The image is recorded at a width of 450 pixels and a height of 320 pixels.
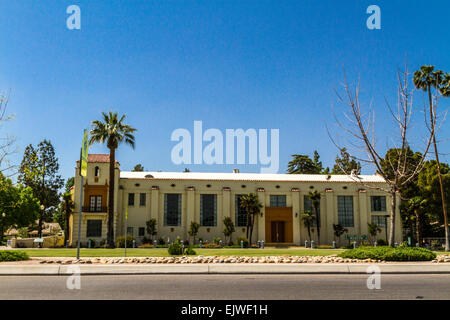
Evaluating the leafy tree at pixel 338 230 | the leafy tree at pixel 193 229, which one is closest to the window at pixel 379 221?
the leafy tree at pixel 338 230

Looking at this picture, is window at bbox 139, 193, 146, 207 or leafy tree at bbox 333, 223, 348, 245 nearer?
window at bbox 139, 193, 146, 207

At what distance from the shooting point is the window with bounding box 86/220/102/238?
155ft

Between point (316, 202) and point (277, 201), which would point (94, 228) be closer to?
point (277, 201)

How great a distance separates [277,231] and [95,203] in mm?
21568

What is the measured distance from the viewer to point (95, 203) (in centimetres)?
4794

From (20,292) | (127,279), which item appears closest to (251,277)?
(127,279)

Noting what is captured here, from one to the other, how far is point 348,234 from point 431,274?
37.2 meters

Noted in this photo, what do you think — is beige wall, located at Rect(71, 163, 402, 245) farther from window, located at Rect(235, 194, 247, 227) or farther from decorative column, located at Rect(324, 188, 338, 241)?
window, located at Rect(235, 194, 247, 227)

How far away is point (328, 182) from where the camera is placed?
2058 inches

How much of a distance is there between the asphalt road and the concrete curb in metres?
0.55

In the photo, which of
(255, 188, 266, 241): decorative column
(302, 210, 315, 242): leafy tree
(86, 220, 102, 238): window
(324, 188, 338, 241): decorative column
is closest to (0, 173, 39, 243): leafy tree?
(86, 220, 102, 238): window

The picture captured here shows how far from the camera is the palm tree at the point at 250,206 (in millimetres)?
48781

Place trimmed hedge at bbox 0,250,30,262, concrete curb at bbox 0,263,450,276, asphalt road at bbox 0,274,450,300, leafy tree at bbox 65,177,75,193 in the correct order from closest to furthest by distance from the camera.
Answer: asphalt road at bbox 0,274,450,300 → concrete curb at bbox 0,263,450,276 → trimmed hedge at bbox 0,250,30,262 → leafy tree at bbox 65,177,75,193
